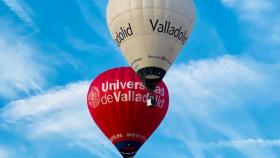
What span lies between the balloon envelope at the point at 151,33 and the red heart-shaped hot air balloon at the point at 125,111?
6.73m

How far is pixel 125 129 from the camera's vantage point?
59094 mm

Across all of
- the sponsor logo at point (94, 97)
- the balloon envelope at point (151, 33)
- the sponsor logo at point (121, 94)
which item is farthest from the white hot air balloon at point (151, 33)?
the sponsor logo at point (94, 97)

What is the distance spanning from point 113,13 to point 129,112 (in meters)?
8.34

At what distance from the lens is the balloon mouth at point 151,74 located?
171 feet

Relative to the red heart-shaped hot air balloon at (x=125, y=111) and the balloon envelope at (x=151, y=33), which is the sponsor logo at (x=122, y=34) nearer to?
the balloon envelope at (x=151, y=33)

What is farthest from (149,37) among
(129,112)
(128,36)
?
(129,112)

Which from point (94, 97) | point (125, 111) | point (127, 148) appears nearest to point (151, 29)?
point (125, 111)

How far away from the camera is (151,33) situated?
2052 inches

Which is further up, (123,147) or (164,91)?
(164,91)

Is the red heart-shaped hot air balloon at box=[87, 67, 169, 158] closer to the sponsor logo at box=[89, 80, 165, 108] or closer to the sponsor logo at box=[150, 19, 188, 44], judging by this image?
the sponsor logo at box=[89, 80, 165, 108]

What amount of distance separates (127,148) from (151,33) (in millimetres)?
9745

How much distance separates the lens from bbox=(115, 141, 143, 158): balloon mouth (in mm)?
58875

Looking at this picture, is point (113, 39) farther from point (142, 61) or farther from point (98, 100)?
point (98, 100)

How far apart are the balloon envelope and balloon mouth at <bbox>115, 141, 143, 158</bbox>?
7176 mm
